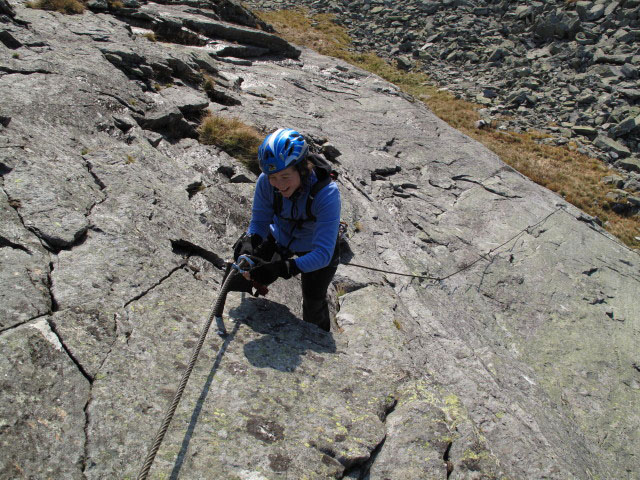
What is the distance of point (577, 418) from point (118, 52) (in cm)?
1330

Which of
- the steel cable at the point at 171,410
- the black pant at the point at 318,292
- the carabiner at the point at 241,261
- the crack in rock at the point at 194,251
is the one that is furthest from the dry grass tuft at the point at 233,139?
the steel cable at the point at 171,410

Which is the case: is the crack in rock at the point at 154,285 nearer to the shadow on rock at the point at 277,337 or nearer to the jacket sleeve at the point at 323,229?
the shadow on rock at the point at 277,337

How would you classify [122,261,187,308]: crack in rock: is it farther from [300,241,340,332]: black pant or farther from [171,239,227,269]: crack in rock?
[300,241,340,332]: black pant

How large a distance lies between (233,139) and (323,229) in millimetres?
5666

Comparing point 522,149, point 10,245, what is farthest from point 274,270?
point 522,149

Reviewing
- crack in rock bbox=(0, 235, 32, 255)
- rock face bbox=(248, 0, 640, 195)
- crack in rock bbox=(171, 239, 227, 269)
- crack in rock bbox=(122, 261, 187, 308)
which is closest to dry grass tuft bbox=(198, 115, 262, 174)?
Result: crack in rock bbox=(171, 239, 227, 269)

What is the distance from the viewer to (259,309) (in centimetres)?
521

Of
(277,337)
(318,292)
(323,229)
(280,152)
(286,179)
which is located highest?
(280,152)

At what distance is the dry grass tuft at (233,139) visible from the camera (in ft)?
30.6

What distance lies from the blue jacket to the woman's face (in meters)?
0.21

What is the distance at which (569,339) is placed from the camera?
27.7 ft

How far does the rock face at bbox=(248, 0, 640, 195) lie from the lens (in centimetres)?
2700

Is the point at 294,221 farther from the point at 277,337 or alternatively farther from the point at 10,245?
the point at 10,245

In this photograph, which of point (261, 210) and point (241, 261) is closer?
point (241, 261)
